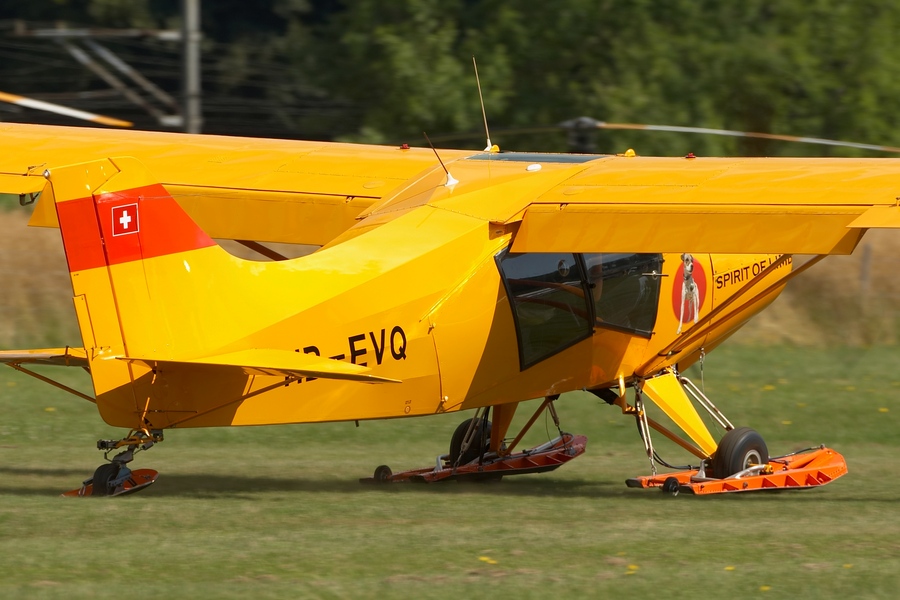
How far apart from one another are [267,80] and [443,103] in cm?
960

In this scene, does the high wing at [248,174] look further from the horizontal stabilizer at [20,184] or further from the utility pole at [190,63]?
the utility pole at [190,63]

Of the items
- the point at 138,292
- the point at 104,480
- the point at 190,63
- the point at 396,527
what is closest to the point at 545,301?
the point at 396,527

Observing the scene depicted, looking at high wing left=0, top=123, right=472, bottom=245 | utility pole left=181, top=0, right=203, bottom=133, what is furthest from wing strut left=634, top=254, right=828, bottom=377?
utility pole left=181, top=0, right=203, bottom=133

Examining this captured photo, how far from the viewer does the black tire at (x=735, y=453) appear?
9.78 m

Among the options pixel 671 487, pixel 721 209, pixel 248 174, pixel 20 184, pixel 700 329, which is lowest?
pixel 671 487

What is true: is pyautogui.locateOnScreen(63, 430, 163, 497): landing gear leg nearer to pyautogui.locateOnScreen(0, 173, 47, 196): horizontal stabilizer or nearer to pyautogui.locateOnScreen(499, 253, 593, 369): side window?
pyautogui.locateOnScreen(499, 253, 593, 369): side window

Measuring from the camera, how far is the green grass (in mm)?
6602

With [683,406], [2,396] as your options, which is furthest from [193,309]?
[2,396]

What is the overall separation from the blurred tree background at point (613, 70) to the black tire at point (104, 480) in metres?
18.8

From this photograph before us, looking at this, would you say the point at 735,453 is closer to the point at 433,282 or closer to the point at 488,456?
the point at 488,456

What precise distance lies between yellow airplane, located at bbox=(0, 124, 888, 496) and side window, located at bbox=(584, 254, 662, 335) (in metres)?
0.02

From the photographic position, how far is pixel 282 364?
738 cm

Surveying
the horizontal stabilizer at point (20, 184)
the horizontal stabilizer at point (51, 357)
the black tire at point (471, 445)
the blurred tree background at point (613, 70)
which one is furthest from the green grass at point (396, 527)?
the blurred tree background at point (613, 70)

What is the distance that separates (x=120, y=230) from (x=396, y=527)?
241 cm
